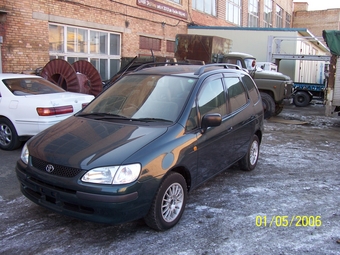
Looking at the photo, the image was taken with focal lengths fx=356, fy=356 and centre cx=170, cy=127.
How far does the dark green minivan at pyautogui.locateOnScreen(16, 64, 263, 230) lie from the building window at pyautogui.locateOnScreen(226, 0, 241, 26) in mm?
21189

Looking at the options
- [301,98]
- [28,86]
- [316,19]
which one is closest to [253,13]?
[301,98]

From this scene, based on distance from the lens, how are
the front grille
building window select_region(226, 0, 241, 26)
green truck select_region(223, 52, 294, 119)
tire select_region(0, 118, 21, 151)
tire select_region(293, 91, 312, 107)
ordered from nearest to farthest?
the front grille < tire select_region(0, 118, 21, 151) < green truck select_region(223, 52, 294, 119) < tire select_region(293, 91, 312, 107) < building window select_region(226, 0, 241, 26)

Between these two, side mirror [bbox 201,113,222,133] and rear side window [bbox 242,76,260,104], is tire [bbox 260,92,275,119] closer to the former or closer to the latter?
rear side window [bbox 242,76,260,104]

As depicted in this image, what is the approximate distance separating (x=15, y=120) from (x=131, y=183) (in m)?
4.11

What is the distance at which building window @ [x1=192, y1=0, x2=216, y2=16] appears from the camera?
67.6ft

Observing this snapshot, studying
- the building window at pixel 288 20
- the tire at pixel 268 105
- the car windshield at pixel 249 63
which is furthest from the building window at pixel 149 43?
the building window at pixel 288 20

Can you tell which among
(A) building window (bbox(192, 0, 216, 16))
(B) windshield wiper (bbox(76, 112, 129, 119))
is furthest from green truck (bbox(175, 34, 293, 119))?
(B) windshield wiper (bbox(76, 112, 129, 119))

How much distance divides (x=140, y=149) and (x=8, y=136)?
431 cm

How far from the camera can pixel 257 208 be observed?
4395mm

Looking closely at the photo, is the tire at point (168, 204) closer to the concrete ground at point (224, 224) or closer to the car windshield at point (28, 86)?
the concrete ground at point (224, 224)

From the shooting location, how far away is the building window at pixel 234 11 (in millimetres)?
24905

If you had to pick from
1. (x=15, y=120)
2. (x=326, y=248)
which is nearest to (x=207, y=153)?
(x=326, y=248)

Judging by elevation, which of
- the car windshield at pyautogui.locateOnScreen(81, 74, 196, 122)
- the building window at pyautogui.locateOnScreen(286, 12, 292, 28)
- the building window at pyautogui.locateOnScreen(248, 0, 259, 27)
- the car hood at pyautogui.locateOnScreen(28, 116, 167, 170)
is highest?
the building window at pyautogui.locateOnScreen(286, 12, 292, 28)

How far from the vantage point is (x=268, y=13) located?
33281 millimetres
